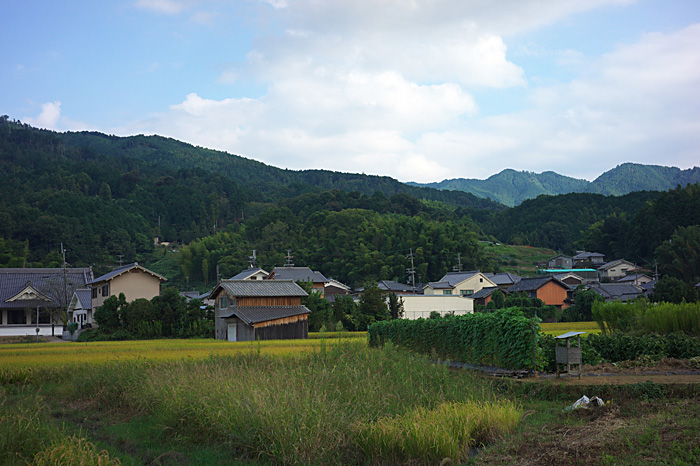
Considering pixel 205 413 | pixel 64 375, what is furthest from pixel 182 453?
pixel 64 375

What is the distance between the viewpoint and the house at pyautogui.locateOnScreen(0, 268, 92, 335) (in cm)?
4094

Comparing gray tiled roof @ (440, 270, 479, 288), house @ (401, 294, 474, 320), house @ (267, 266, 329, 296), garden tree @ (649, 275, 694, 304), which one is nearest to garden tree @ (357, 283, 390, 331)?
house @ (401, 294, 474, 320)

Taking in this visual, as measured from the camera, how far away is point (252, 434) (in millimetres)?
8125

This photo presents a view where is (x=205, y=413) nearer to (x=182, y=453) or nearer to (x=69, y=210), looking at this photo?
(x=182, y=453)

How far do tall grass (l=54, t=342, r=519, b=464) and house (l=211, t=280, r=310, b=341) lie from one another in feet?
58.5

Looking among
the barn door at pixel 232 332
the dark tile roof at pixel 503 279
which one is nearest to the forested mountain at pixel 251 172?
the dark tile roof at pixel 503 279

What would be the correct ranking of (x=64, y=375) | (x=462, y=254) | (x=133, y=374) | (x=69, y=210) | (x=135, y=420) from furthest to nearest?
(x=69, y=210)
(x=462, y=254)
(x=64, y=375)
(x=133, y=374)
(x=135, y=420)

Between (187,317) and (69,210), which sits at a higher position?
(69,210)

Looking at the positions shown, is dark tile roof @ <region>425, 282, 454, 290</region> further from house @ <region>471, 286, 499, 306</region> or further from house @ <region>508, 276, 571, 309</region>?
house @ <region>508, 276, 571, 309</region>

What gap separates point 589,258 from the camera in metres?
89.3

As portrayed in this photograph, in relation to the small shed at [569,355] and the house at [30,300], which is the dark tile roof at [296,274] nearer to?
the house at [30,300]

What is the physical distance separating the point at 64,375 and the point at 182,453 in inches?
326

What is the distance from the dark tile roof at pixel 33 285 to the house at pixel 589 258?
74.9 m

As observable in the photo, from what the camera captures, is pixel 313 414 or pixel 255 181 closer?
pixel 313 414
